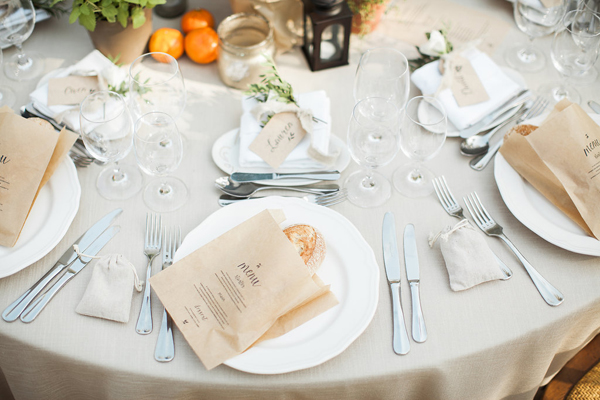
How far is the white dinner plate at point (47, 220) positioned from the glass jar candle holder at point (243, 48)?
584mm

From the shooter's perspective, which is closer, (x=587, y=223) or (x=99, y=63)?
(x=587, y=223)

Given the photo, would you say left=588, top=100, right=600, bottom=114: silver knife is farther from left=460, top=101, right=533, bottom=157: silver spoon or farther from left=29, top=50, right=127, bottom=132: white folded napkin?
left=29, top=50, right=127, bottom=132: white folded napkin

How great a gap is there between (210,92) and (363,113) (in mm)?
591

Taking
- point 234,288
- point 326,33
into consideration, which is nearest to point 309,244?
point 234,288

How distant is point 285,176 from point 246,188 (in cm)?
12

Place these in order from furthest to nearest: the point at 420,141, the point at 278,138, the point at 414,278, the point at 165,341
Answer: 1. the point at 278,138
2. the point at 420,141
3. the point at 414,278
4. the point at 165,341

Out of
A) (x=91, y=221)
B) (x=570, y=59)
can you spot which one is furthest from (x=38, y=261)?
(x=570, y=59)

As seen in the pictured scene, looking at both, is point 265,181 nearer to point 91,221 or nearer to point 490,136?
point 91,221

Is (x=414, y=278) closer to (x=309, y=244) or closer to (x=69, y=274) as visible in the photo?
(x=309, y=244)

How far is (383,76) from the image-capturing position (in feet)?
4.75

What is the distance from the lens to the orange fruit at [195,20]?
68.9 inches

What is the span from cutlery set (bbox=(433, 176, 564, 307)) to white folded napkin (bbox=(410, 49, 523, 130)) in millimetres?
250

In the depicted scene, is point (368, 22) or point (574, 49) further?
point (368, 22)

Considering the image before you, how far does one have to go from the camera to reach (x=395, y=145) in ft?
4.20
